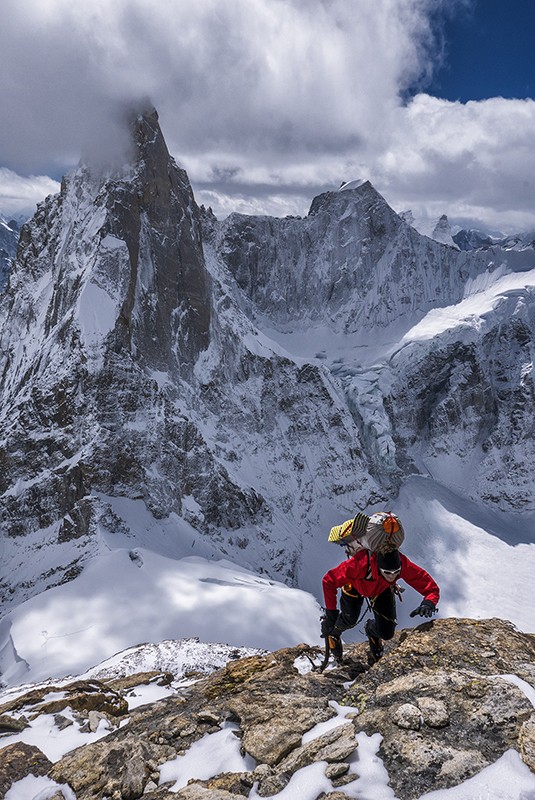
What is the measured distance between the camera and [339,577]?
8.51m

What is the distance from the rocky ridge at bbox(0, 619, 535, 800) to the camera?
5.34 metres

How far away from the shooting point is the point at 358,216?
162875 millimetres

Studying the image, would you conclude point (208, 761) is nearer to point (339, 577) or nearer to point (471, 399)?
point (339, 577)

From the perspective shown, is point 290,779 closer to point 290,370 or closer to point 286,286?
point 290,370

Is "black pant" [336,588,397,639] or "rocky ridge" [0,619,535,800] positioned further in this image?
"black pant" [336,588,397,639]

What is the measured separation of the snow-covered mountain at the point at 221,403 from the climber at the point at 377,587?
1410 inches

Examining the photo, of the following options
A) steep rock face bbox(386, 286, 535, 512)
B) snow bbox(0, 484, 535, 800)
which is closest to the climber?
snow bbox(0, 484, 535, 800)

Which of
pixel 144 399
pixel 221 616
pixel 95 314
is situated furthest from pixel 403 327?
pixel 221 616

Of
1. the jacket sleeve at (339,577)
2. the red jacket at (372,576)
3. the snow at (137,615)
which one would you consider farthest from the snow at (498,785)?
the snow at (137,615)

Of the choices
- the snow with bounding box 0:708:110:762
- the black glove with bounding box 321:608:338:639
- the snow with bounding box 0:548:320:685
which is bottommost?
the snow with bounding box 0:548:320:685

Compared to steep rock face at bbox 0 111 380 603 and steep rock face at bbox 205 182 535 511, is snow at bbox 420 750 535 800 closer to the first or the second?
steep rock face at bbox 0 111 380 603

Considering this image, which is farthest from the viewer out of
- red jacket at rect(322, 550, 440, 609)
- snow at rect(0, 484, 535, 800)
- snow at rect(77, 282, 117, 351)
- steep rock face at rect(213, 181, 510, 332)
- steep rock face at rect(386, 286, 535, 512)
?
steep rock face at rect(213, 181, 510, 332)

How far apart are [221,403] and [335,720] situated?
85427 mm

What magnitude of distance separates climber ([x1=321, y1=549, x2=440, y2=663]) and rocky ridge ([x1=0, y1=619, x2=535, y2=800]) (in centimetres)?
37
